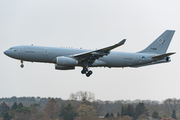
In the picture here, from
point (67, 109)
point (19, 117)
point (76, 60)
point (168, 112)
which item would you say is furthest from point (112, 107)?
point (76, 60)

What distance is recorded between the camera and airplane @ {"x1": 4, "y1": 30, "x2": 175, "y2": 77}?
138 feet

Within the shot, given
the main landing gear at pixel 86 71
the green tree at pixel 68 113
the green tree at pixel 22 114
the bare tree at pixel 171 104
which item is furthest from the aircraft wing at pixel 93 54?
the bare tree at pixel 171 104

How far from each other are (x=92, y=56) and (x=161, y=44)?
519 inches

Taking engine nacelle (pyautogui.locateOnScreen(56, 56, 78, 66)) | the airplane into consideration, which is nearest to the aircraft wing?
the airplane

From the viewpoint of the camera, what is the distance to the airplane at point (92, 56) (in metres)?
42.1

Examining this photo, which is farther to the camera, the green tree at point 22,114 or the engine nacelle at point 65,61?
the green tree at point 22,114

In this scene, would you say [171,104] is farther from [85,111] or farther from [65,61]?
[65,61]

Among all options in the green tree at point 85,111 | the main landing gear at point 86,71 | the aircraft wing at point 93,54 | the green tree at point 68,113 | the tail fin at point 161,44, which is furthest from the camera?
the green tree at point 85,111

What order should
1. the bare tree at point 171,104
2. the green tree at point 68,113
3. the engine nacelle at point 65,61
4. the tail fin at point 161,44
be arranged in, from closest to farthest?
the engine nacelle at point 65,61
the tail fin at point 161,44
the green tree at point 68,113
the bare tree at point 171,104

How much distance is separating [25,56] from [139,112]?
26.6 m

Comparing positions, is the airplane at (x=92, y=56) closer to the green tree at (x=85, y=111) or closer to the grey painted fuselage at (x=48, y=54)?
the grey painted fuselage at (x=48, y=54)

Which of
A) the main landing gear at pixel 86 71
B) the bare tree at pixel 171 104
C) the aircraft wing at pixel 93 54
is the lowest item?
the bare tree at pixel 171 104

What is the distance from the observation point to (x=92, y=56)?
42.7 meters

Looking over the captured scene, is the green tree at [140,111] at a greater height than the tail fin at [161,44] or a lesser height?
lesser
